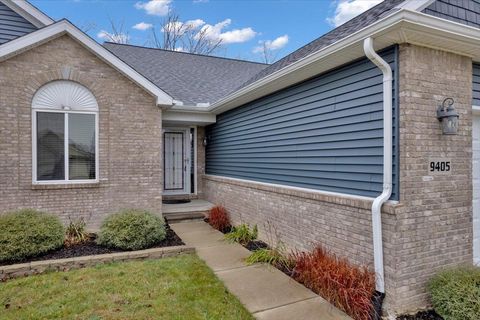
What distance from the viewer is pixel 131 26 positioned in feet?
77.8

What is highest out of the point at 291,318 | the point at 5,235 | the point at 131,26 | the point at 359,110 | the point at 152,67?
the point at 131,26

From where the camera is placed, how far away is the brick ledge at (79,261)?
4691 mm

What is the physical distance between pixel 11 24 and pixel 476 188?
37.0ft

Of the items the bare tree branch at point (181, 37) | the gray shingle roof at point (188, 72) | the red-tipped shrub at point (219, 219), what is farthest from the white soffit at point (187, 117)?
the bare tree branch at point (181, 37)

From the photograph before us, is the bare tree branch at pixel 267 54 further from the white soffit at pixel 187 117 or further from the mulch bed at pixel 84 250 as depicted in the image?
the mulch bed at pixel 84 250

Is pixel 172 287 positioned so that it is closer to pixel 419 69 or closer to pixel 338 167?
pixel 338 167

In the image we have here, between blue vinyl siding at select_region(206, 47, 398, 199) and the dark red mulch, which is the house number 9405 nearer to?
blue vinyl siding at select_region(206, 47, 398, 199)

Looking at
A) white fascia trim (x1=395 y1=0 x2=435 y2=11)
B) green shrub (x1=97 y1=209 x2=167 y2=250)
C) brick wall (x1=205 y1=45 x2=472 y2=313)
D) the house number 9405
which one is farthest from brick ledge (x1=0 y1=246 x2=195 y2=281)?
white fascia trim (x1=395 y1=0 x2=435 y2=11)

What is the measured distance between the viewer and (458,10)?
13.9 ft

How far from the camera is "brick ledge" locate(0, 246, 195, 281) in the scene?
469 cm

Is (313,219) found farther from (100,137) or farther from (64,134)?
(64,134)

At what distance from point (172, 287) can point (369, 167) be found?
313 cm

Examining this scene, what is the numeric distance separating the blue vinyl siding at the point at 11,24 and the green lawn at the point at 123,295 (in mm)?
7086

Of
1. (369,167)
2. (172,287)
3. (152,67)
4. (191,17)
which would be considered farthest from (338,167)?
(191,17)
